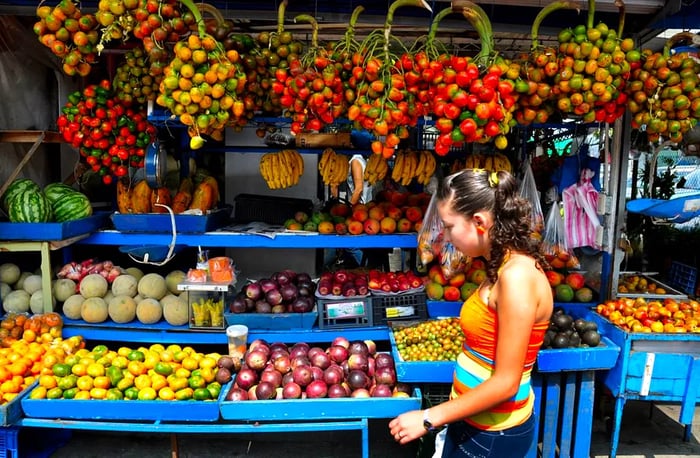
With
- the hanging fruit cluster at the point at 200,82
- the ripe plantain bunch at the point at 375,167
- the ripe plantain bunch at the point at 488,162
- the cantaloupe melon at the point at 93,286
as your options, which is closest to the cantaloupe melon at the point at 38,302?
the cantaloupe melon at the point at 93,286

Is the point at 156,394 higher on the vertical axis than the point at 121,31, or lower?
lower

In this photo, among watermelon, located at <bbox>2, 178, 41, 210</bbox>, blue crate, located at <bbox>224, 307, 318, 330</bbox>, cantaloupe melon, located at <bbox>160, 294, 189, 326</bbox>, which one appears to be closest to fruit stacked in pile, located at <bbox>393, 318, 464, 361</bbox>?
blue crate, located at <bbox>224, 307, 318, 330</bbox>

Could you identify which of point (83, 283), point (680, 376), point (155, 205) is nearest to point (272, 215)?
point (155, 205)

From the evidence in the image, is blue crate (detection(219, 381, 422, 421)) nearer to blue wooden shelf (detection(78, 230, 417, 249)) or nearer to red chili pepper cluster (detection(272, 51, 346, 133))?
blue wooden shelf (detection(78, 230, 417, 249))

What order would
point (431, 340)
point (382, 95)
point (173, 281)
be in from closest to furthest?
point (382, 95) < point (431, 340) < point (173, 281)

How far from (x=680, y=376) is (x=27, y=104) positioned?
5.80 m

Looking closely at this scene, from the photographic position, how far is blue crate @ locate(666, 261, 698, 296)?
4.84 metres

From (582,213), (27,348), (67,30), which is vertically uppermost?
(67,30)

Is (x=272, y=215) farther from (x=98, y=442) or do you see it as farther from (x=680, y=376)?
(x=680, y=376)

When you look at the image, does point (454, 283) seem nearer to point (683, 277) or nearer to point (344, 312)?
point (344, 312)

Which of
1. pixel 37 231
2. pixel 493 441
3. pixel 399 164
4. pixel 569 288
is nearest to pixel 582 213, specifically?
pixel 569 288

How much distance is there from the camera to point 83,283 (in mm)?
4133

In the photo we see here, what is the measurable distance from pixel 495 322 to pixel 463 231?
35cm

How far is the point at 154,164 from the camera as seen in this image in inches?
161
